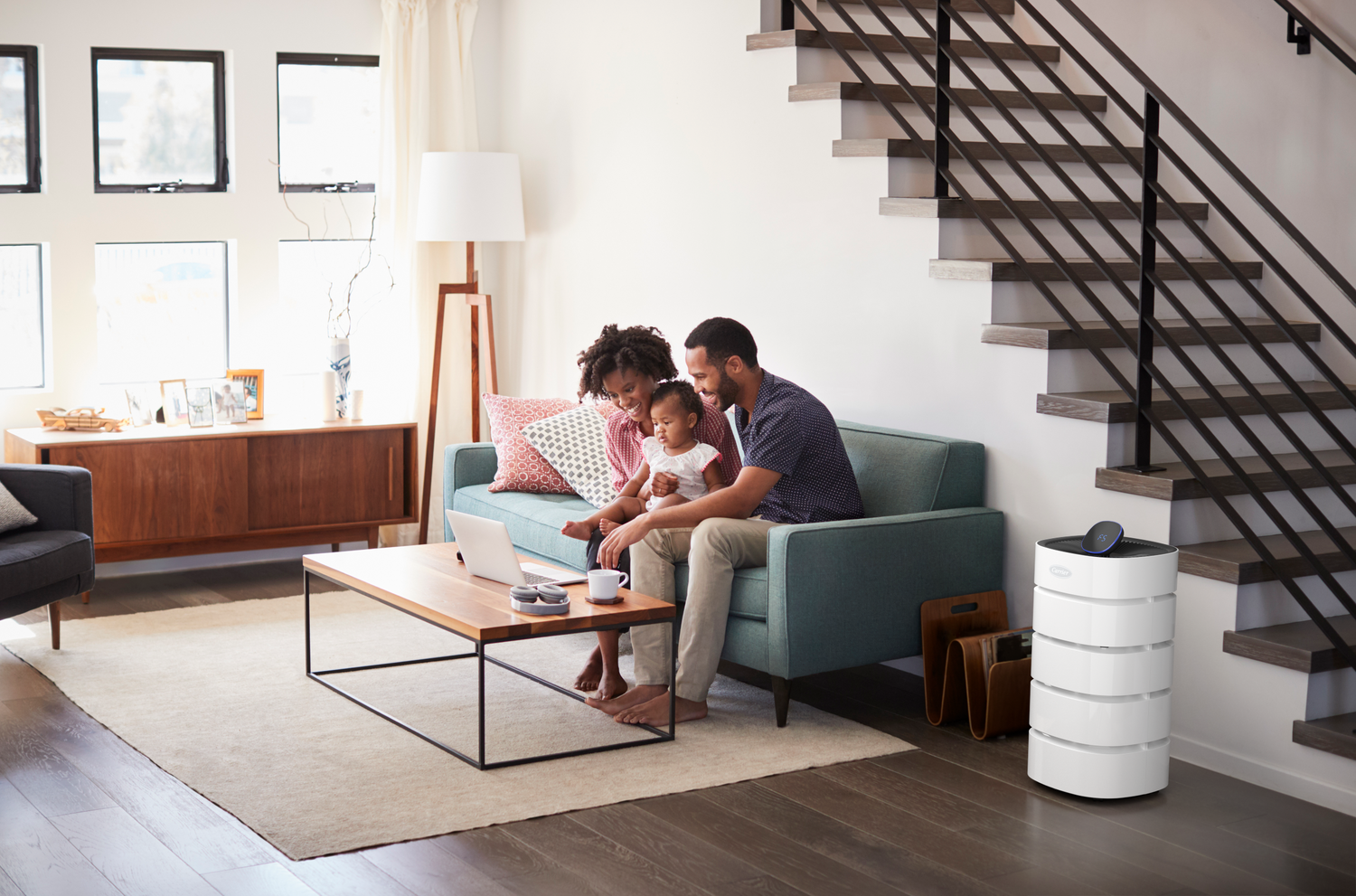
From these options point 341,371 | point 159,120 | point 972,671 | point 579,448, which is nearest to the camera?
point 972,671

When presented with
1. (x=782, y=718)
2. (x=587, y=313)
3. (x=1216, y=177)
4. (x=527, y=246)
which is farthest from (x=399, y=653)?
(x=1216, y=177)

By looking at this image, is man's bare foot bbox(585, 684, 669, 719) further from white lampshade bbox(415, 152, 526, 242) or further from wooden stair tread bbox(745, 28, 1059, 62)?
white lampshade bbox(415, 152, 526, 242)

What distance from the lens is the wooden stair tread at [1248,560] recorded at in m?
3.43

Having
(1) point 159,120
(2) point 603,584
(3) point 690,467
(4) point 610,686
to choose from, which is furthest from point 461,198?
(2) point 603,584

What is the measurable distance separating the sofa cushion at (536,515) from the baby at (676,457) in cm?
26

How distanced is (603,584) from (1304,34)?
2.70 m

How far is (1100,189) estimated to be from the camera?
189 inches

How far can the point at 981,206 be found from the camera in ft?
14.2

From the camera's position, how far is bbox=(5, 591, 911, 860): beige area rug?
3.23 meters

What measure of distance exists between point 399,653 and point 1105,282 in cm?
256

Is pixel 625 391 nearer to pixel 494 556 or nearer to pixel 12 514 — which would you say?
pixel 494 556

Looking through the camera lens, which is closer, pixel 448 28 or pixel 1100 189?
pixel 1100 189

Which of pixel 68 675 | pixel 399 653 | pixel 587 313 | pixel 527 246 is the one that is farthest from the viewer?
pixel 527 246

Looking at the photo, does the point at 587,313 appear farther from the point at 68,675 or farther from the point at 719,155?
the point at 68,675
